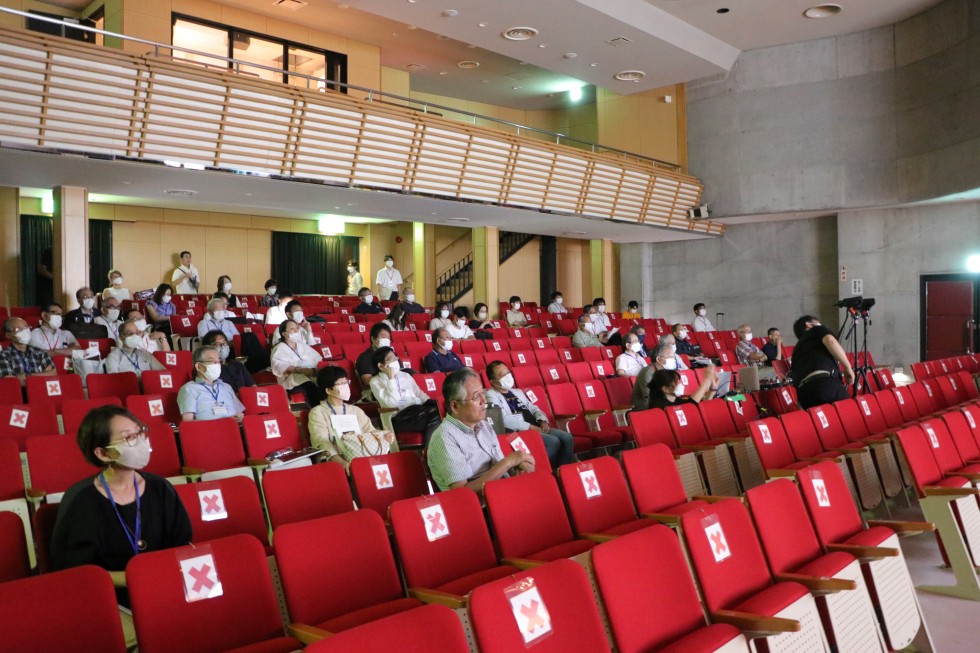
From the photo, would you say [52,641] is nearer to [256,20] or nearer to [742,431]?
[742,431]

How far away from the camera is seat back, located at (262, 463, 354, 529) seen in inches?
114

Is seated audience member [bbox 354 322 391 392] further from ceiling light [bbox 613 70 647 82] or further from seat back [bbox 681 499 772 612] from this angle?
ceiling light [bbox 613 70 647 82]

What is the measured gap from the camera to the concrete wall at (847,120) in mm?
11477

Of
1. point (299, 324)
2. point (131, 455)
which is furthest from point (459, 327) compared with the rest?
point (131, 455)

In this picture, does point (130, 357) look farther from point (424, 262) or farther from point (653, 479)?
point (424, 262)

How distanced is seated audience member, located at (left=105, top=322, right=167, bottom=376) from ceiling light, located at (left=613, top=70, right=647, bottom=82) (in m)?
10.5

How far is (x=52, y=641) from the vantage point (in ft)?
5.69

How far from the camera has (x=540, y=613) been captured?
1.70 meters

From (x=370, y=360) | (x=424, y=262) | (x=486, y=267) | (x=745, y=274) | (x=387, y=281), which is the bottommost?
(x=370, y=360)

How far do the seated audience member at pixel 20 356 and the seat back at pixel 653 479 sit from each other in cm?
525

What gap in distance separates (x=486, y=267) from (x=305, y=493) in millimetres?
11310

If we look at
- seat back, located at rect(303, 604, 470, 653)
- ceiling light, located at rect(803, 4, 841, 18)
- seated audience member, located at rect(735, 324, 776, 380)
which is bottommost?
seat back, located at rect(303, 604, 470, 653)

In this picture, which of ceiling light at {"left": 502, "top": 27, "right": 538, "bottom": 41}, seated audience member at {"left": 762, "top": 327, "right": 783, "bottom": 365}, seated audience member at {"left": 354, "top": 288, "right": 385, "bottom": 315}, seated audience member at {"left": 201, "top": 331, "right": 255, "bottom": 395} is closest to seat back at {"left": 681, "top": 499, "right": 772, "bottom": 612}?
seated audience member at {"left": 201, "top": 331, "right": 255, "bottom": 395}

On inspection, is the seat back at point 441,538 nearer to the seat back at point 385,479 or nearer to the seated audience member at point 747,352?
the seat back at point 385,479
